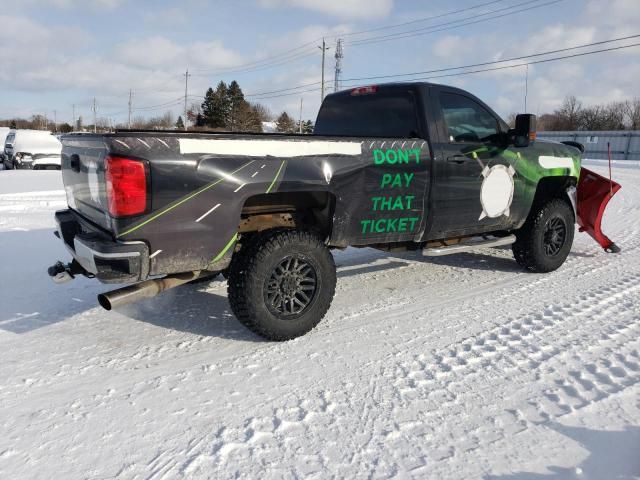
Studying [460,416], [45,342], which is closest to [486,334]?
[460,416]

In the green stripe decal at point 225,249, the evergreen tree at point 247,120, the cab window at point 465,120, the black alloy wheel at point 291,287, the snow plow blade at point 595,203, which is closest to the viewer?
the green stripe decal at point 225,249

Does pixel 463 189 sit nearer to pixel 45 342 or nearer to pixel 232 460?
pixel 232 460

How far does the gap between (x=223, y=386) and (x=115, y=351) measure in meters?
0.95

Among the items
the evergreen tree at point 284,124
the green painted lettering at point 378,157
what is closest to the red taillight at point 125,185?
the green painted lettering at point 378,157

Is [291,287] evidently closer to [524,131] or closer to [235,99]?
[524,131]

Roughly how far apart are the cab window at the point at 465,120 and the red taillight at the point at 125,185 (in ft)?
8.80

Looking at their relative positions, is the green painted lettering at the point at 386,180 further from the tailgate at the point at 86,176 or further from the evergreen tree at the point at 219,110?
the evergreen tree at the point at 219,110

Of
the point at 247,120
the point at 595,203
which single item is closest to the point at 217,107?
the point at 247,120

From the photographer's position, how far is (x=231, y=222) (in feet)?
10.6

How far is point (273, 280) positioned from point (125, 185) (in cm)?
116

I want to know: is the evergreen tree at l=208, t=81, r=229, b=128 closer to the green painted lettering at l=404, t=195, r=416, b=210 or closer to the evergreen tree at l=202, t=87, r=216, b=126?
the evergreen tree at l=202, t=87, r=216, b=126

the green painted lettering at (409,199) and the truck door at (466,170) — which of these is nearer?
the green painted lettering at (409,199)

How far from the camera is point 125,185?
2.84 m

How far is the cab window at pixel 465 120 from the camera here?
14.5ft
